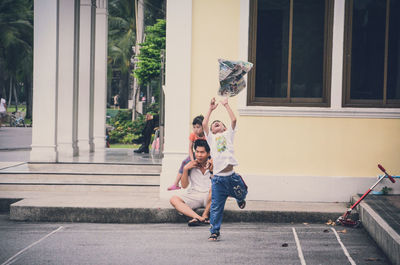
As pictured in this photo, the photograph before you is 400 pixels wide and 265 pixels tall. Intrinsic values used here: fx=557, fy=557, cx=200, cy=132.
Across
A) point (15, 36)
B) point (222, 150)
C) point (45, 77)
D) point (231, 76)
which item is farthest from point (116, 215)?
point (15, 36)

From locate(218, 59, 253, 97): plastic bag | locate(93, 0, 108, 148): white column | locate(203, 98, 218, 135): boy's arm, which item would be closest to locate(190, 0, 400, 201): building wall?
locate(218, 59, 253, 97): plastic bag

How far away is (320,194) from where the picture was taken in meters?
9.79

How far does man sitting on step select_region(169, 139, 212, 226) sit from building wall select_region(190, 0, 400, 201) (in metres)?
1.35

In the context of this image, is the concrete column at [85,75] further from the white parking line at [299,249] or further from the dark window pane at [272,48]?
the white parking line at [299,249]

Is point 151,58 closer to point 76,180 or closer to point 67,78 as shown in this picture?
point 67,78

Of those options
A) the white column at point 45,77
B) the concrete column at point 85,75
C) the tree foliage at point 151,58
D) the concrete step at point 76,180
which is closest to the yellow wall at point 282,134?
the concrete step at point 76,180

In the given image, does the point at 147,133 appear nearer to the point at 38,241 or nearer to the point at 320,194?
the point at 320,194

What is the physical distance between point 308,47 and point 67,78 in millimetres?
6218

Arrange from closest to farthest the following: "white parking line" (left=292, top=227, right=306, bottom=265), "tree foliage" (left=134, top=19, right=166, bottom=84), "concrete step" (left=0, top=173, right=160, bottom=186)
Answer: "white parking line" (left=292, top=227, right=306, bottom=265)
"concrete step" (left=0, top=173, right=160, bottom=186)
"tree foliage" (left=134, top=19, right=166, bottom=84)

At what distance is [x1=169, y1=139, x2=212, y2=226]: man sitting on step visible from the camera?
329 inches

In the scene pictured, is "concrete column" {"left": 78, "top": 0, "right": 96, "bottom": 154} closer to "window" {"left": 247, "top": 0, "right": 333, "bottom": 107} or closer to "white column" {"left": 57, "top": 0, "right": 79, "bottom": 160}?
"white column" {"left": 57, "top": 0, "right": 79, "bottom": 160}

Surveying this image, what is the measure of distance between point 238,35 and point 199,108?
1.47 meters

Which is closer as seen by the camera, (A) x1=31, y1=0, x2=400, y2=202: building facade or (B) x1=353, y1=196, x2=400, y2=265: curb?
(B) x1=353, y1=196, x2=400, y2=265: curb

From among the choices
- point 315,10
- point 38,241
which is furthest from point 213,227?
point 315,10
